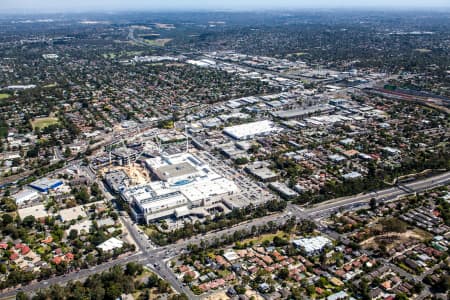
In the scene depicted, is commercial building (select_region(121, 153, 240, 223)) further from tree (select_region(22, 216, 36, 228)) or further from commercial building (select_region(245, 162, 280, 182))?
tree (select_region(22, 216, 36, 228))

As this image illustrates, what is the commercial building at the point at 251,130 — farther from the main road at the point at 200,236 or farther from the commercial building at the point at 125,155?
the main road at the point at 200,236

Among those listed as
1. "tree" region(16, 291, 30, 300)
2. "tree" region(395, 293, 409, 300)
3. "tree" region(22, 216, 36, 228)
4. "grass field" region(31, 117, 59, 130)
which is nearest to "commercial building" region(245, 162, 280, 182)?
"tree" region(395, 293, 409, 300)

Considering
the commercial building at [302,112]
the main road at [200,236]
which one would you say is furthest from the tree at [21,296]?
the commercial building at [302,112]

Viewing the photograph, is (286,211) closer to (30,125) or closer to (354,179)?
(354,179)

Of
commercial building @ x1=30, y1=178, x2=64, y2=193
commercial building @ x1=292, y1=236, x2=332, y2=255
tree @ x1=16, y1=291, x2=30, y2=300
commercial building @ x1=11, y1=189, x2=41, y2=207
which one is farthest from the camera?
commercial building @ x1=30, y1=178, x2=64, y2=193

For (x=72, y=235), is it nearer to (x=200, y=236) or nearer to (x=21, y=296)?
(x=21, y=296)

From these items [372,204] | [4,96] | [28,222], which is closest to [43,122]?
[4,96]
